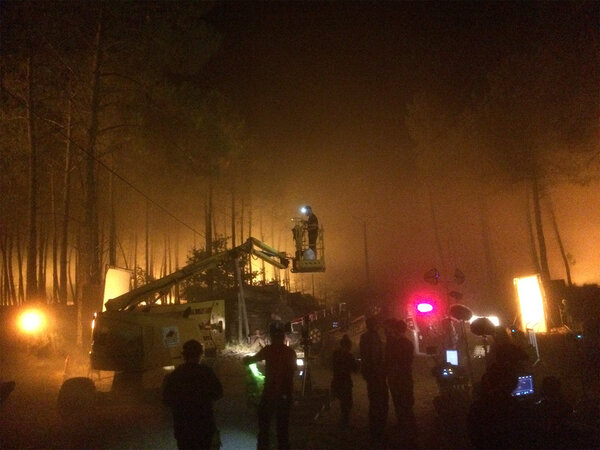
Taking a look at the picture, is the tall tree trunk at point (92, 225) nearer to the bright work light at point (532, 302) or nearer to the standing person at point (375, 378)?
the standing person at point (375, 378)

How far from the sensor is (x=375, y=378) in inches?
278

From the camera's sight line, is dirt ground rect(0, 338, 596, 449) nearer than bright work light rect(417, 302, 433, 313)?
Yes

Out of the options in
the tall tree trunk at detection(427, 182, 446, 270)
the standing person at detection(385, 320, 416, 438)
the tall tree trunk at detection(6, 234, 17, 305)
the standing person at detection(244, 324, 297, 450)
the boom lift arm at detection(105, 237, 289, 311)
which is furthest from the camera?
the tall tree trunk at detection(427, 182, 446, 270)

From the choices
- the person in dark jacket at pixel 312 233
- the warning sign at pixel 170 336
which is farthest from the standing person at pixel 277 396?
the person in dark jacket at pixel 312 233

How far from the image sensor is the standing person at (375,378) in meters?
6.89

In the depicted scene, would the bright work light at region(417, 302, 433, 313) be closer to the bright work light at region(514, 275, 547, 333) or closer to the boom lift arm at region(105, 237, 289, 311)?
the bright work light at region(514, 275, 547, 333)

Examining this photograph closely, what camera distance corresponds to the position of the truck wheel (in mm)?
8492

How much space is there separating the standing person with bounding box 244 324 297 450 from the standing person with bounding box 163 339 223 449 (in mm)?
1144

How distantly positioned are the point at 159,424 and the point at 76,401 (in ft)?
5.68

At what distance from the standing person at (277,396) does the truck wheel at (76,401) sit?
15.0 feet

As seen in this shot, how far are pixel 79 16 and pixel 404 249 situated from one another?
103ft

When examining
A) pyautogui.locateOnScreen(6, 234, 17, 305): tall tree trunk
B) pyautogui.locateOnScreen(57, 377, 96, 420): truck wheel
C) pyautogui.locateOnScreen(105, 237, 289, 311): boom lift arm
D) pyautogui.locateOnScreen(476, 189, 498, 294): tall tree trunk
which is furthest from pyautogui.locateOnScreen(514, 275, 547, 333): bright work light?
pyautogui.locateOnScreen(6, 234, 17, 305): tall tree trunk

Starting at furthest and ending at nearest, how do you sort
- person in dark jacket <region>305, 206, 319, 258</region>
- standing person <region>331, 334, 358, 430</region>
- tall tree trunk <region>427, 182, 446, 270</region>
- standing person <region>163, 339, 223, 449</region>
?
tall tree trunk <region>427, 182, 446, 270</region>
person in dark jacket <region>305, 206, 319, 258</region>
standing person <region>331, 334, 358, 430</region>
standing person <region>163, 339, 223, 449</region>

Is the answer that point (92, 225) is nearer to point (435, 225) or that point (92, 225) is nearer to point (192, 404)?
Result: point (192, 404)
